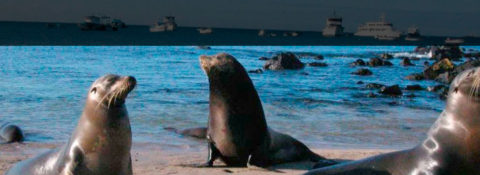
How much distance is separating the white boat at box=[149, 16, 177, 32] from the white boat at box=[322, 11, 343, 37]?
125 ft

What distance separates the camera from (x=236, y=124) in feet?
27.5

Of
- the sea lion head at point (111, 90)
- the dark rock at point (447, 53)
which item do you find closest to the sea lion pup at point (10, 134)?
the sea lion head at point (111, 90)

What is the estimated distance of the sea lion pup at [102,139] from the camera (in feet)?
18.1

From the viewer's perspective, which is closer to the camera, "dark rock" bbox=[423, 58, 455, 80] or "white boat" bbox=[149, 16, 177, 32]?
"dark rock" bbox=[423, 58, 455, 80]

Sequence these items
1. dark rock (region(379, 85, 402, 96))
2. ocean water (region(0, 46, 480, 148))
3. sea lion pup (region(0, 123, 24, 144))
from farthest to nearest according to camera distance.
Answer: dark rock (region(379, 85, 402, 96))
ocean water (region(0, 46, 480, 148))
sea lion pup (region(0, 123, 24, 144))

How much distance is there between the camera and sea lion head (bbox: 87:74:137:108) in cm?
551

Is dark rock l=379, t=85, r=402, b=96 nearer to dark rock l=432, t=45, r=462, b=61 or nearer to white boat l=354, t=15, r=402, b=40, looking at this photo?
dark rock l=432, t=45, r=462, b=61

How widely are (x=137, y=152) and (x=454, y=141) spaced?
15.3 ft

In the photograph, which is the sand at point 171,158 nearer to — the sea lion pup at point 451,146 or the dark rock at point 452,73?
the sea lion pup at point 451,146

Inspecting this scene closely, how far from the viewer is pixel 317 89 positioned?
23812 millimetres

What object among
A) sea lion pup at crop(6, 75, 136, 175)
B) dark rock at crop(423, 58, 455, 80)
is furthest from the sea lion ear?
dark rock at crop(423, 58, 455, 80)

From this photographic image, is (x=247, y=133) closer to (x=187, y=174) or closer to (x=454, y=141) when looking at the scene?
(x=187, y=174)

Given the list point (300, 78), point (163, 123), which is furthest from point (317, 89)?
point (163, 123)

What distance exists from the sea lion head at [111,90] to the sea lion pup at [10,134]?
4767 mm
